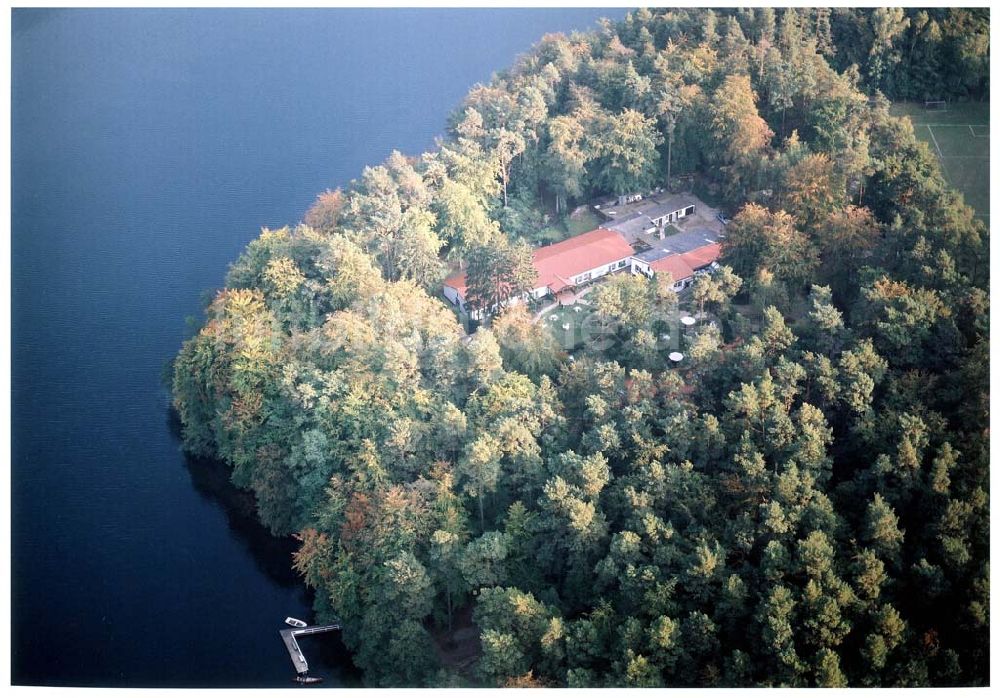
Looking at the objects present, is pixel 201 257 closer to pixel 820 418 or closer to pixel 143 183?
pixel 143 183

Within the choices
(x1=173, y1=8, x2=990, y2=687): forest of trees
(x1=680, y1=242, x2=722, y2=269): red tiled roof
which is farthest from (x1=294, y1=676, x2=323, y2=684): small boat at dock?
(x1=680, y1=242, x2=722, y2=269): red tiled roof

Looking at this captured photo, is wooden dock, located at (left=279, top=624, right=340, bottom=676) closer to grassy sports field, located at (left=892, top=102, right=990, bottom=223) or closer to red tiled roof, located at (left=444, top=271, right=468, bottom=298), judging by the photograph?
red tiled roof, located at (left=444, top=271, right=468, bottom=298)

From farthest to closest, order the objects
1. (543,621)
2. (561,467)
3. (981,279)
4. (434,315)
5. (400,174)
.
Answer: (400,174)
(434,315)
(981,279)
(561,467)
(543,621)

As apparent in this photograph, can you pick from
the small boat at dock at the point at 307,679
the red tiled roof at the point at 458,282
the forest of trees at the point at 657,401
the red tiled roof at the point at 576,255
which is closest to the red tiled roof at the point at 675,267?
the red tiled roof at the point at 576,255

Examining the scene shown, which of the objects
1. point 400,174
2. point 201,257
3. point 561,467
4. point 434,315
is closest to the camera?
point 561,467

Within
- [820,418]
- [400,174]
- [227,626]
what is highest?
[400,174]

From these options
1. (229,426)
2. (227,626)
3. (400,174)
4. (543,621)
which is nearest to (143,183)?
(400,174)

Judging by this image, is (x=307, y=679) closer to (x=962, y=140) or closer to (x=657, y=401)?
(x=657, y=401)
